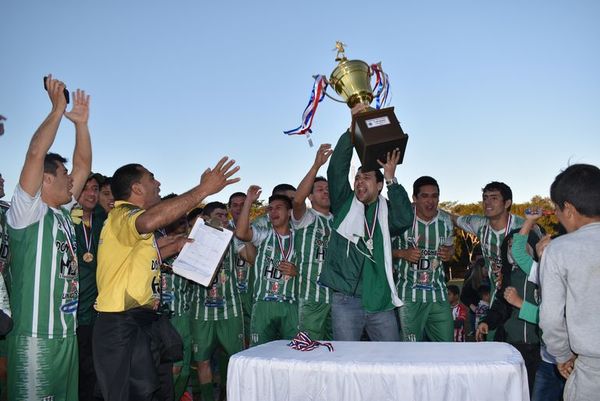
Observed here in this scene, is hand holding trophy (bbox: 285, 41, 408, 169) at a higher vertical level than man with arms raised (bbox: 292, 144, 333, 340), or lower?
higher

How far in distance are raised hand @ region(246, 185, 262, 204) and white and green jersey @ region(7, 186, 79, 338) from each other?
246 cm

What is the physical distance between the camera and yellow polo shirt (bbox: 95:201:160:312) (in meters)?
4.06

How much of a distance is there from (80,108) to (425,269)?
13.7 ft

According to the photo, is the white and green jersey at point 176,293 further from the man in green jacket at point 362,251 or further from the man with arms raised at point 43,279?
the man with arms raised at point 43,279

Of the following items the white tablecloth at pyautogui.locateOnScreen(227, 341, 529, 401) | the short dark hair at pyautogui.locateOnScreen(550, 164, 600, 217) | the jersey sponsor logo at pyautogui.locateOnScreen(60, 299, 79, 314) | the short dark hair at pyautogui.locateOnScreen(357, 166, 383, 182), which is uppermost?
the short dark hair at pyautogui.locateOnScreen(357, 166, 383, 182)

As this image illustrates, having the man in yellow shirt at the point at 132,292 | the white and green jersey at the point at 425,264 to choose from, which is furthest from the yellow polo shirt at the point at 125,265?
the white and green jersey at the point at 425,264

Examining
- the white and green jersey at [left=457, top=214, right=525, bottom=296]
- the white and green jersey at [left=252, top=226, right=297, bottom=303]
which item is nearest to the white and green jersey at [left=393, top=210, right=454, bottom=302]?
the white and green jersey at [left=457, top=214, right=525, bottom=296]

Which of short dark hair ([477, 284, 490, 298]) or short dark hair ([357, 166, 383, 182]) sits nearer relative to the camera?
short dark hair ([357, 166, 383, 182])

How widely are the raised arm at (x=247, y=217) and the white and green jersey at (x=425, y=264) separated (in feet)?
5.88

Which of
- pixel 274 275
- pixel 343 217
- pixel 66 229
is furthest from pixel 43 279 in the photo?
pixel 274 275

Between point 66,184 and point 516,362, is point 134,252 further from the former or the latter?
A: point 516,362

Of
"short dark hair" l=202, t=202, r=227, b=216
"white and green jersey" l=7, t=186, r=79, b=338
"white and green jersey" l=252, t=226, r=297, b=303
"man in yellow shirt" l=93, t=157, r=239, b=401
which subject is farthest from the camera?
"short dark hair" l=202, t=202, r=227, b=216

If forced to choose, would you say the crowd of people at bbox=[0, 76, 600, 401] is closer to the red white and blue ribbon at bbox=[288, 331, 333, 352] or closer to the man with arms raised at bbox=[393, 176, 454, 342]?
the man with arms raised at bbox=[393, 176, 454, 342]

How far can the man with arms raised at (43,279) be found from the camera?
3738 mm
